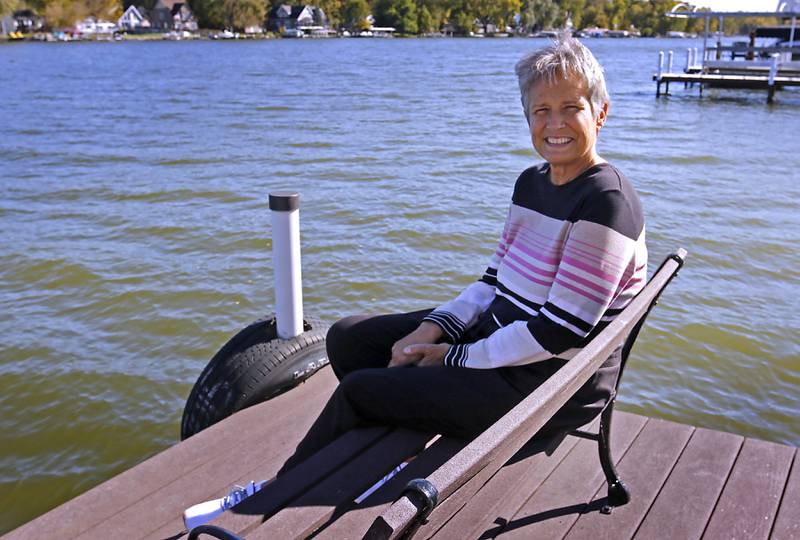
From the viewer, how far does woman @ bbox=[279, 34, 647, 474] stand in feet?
7.97

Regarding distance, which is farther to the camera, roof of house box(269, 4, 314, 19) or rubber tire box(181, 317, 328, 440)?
roof of house box(269, 4, 314, 19)

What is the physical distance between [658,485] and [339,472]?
1.45 metres

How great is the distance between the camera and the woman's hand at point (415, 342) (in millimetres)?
Result: 2816

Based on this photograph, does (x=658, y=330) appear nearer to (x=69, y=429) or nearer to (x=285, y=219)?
(x=285, y=219)

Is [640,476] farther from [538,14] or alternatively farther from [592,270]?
[538,14]

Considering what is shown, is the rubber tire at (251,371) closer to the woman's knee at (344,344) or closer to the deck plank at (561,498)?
the woman's knee at (344,344)

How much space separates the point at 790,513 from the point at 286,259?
2.50 m

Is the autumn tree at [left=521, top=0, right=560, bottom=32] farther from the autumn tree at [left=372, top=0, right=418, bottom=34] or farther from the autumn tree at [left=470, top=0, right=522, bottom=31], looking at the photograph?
the autumn tree at [left=372, top=0, right=418, bottom=34]

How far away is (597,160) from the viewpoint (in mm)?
2686

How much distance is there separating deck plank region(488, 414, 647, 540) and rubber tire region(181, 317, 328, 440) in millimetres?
1479

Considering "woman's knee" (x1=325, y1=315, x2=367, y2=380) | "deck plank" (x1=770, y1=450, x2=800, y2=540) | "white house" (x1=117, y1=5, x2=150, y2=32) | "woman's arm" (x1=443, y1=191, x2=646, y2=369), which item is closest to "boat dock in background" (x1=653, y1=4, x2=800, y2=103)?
"deck plank" (x1=770, y1=450, x2=800, y2=540)

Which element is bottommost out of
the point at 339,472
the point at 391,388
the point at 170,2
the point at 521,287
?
the point at 339,472

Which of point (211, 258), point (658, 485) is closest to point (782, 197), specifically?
point (211, 258)

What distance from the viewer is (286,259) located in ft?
13.4
